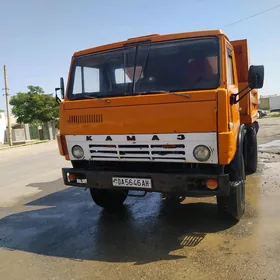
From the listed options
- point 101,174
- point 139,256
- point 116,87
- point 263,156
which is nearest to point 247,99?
point 116,87

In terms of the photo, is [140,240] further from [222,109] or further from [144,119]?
[222,109]

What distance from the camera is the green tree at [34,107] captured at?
37.0 metres

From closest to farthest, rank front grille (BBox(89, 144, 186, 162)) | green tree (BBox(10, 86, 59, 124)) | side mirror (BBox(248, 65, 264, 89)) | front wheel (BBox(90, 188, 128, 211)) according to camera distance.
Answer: front grille (BBox(89, 144, 186, 162)), side mirror (BBox(248, 65, 264, 89)), front wheel (BBox(90, 188, 128, 211)), green tree (BBox(10, 86, 59, 124))

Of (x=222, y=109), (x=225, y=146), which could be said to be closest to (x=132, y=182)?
(x=225, y=146)

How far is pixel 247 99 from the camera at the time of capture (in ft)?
20.5

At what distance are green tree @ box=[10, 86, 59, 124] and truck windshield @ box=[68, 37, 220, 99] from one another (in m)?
33.7

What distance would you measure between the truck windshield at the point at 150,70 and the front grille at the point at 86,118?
12.7 inches

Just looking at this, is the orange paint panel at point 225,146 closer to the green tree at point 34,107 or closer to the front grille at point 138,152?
the front grille at point 138,152

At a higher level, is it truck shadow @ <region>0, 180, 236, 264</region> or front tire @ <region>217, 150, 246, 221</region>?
front tire @ <region>217, 150, 246, 221</region>

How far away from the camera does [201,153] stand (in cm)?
381

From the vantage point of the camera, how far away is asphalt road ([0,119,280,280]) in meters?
3.45

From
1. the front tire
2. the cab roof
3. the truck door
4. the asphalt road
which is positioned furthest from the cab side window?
the asphalt road

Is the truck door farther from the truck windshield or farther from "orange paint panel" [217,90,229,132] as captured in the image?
the truck windshield

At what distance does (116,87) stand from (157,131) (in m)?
0.91
